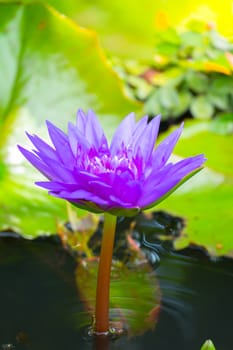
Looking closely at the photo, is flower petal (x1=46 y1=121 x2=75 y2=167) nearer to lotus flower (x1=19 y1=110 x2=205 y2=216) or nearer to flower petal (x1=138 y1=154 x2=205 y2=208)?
lotus flower (x1=19 y1=110 x2=205 y2=216)

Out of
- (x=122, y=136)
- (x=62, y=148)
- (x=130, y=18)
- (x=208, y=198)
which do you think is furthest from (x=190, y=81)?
(x=62, y=148)

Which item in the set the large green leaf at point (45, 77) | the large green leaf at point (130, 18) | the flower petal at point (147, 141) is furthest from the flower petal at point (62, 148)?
the large green leaf at point (130, 18)

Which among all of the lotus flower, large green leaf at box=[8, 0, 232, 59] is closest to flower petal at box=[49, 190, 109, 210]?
the lotus flower

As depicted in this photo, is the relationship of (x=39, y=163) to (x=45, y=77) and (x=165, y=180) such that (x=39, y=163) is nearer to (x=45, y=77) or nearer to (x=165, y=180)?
(x=165, y=180)

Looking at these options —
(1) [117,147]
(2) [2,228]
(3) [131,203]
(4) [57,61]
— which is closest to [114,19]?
(4) [57,61]

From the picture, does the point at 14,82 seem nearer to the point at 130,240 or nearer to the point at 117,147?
the point at 130,240
